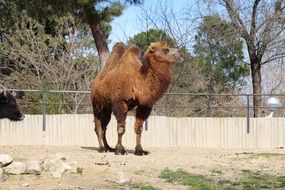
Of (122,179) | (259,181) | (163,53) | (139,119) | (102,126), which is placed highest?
(163,53)

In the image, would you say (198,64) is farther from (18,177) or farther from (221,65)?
(18,177)

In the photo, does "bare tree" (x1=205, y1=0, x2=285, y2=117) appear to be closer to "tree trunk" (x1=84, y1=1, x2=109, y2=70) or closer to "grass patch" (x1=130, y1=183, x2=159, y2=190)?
"tree trunk" (x1=84, y1=1, x2=109, y2=70)

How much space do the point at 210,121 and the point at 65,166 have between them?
943 cm

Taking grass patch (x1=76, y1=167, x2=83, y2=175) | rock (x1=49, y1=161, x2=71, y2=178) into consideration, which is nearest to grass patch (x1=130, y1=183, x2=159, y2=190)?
grass patch (x1=76, y1=167, x2=83, y2=175)

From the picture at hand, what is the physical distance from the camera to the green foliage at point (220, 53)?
2473 centimetres

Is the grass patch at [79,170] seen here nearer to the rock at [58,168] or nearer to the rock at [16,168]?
the rock at [58,168]

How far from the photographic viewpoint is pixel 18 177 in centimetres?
863

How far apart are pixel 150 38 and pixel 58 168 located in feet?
74.0

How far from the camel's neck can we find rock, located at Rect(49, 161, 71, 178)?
332cm

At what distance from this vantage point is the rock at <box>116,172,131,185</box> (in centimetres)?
871

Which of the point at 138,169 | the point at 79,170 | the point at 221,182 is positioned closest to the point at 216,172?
the point at 221,182

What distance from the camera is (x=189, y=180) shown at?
923 cm

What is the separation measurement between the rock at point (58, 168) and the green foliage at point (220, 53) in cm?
1592

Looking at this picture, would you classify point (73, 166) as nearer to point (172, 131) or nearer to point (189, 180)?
point (189, 180)
